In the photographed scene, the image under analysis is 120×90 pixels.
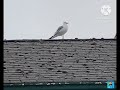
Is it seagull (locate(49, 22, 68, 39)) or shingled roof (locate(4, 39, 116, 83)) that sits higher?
seagull (locate(49, 22, 68, 39))

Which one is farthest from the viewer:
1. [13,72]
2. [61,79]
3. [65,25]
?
[65,25]

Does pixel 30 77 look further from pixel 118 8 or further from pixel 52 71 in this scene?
pixel 118 8

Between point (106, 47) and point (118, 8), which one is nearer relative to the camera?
point (118, 8)

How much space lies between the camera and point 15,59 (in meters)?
13.6

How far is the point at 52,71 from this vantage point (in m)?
12.5

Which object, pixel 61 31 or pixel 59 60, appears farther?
pixel 61 31

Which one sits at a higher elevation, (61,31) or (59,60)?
(61,31)

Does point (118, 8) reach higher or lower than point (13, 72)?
higher

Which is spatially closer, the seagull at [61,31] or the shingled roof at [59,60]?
the shingled roof at [59,60]

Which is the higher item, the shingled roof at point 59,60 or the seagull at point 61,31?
the seagull at point 61,31

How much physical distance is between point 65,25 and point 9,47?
2568 millimetres

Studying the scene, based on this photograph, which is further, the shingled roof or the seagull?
the seagull

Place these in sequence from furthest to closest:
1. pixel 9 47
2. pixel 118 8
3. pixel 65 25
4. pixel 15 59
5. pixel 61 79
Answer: pixel 65 25 → pixel 9 47 → pixel 15 59 → pixel 61 79 → pixel 118 8

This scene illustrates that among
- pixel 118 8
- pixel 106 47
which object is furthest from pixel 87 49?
pixel 118 8
